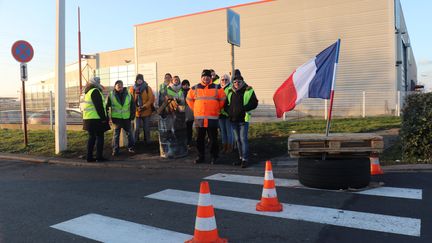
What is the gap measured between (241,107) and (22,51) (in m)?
7.79

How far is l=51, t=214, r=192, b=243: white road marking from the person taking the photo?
13.7ft

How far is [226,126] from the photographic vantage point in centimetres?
924

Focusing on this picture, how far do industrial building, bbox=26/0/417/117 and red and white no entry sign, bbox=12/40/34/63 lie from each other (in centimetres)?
950

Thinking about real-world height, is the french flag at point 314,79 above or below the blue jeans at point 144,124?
above

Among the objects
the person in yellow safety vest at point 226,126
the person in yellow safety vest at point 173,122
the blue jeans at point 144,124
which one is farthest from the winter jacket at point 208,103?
the blue jeans at point 144,124

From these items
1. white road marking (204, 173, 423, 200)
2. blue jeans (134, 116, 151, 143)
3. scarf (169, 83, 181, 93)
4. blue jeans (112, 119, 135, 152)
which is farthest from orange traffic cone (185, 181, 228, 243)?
blue jeans (134, 116, 151, 143)

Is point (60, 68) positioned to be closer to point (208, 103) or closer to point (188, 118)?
point (188, 118)

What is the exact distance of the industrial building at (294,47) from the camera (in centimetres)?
2358

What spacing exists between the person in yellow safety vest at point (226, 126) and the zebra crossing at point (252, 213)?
343cm

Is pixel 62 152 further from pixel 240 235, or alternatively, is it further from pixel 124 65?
pixel 124 65

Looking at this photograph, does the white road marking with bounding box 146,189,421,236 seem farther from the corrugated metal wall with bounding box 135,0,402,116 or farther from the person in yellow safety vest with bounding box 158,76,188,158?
the corrugated metal wall with bounding box 135,0,402,116

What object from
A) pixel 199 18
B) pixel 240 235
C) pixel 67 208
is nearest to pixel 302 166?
pixel 240 235

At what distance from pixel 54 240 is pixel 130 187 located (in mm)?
2530

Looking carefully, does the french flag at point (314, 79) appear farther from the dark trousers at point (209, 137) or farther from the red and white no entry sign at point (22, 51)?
the red and white no entry sign at point (22, 51)
